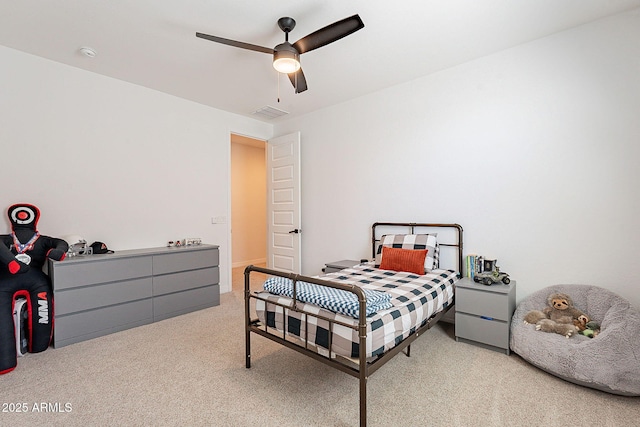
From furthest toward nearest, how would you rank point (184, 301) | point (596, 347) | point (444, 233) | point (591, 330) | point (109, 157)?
point (184, 301) → point (109, 157) → point (444, 233) → point (591, 330) → point (596, 347)

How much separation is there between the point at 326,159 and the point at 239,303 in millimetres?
2487

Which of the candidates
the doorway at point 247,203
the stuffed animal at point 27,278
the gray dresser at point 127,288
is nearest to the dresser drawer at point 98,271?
the gray dresser at point 127,288

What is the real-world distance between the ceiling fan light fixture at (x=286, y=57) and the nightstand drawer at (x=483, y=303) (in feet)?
8.34

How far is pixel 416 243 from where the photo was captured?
3.31 m

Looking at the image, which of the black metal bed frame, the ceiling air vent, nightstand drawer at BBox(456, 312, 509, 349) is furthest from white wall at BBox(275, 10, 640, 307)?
the ceiling air vent

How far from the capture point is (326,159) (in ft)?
15.1

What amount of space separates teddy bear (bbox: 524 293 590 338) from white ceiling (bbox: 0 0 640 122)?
2423 mm

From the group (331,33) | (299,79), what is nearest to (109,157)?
(299,79)

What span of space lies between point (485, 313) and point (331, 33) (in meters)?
2.72

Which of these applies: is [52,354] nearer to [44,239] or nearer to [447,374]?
[44,239]

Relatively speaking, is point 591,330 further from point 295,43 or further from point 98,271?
point 98,271

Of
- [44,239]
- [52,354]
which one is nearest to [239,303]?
[52,354]

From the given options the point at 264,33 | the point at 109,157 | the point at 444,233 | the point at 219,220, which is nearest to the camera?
the point at 264,33

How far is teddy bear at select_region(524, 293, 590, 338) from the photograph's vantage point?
2.34 meters
